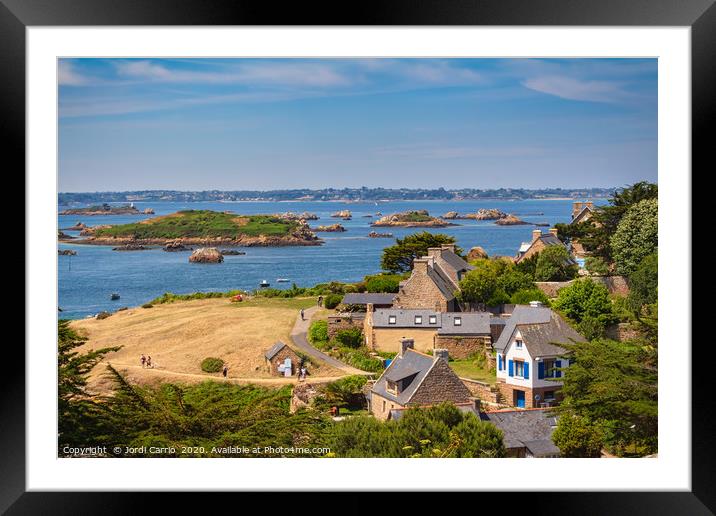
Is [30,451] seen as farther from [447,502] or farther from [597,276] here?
[597,276]

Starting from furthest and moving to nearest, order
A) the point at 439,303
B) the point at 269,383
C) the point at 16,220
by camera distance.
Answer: the point at 439,303 → the point at 269,383 → the point at 16,220

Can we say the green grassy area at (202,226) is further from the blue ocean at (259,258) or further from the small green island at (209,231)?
the blue ocean at (259,258)

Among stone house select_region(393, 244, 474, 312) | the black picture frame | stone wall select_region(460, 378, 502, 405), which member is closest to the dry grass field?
stone house select_region(393, 244, 474, 312)
